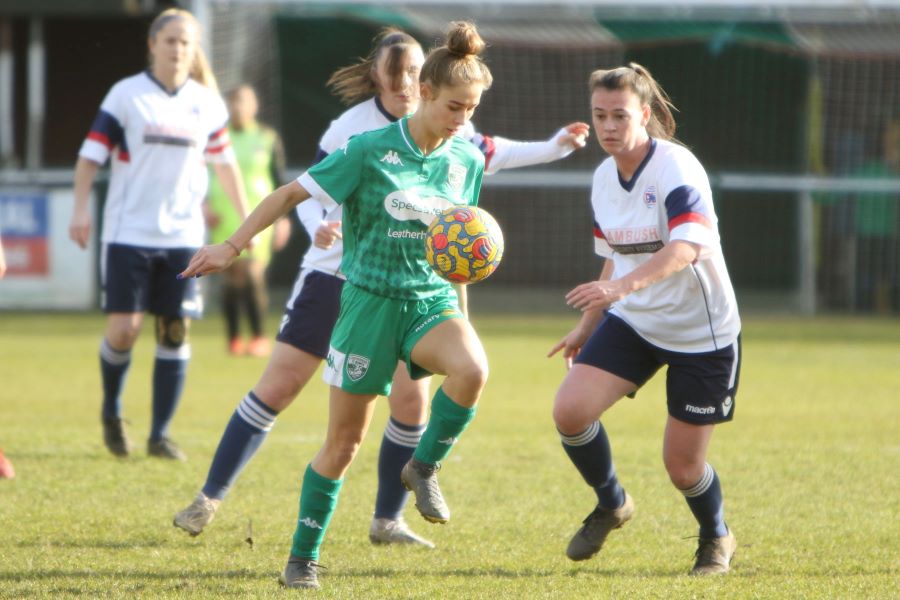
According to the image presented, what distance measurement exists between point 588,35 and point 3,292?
744 centimetres

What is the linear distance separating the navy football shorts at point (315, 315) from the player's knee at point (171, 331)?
5.67 ft

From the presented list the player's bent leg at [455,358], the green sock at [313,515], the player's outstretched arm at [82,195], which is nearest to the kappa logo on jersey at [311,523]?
the green sock at [313,515]

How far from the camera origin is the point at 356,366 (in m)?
4.30

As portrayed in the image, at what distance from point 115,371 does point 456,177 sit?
10.0ft

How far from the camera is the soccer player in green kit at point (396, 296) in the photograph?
169 inches

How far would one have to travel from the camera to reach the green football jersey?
4.32m

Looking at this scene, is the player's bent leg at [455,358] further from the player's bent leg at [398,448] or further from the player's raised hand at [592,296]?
the player's bent leg at [398,448]

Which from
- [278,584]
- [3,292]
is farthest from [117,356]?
[3,292]

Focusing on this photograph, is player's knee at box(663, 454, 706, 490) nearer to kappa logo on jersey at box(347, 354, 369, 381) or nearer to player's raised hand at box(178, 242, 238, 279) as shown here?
kappa logo on jersey at box(347, 354, 369, 381)

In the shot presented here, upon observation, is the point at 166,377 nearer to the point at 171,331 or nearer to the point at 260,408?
the point at 171,331

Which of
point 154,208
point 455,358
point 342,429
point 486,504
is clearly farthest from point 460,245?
Answer: point 154,208

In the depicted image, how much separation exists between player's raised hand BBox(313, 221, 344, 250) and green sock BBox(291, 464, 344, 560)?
1.01 meters

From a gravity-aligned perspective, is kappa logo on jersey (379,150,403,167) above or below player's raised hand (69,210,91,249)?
above

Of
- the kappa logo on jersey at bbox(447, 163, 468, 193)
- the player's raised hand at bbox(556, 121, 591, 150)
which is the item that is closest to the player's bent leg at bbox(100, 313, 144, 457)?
the player's raised hand at bbox(556, 121, 591, 150)
